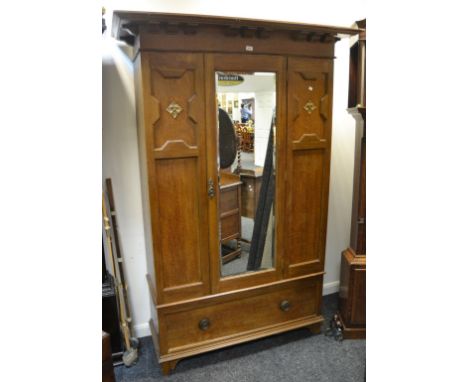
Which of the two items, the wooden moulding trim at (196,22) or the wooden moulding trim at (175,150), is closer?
the wooden moulding trim at (196,22)

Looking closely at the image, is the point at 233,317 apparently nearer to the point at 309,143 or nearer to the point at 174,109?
the point at 309,143

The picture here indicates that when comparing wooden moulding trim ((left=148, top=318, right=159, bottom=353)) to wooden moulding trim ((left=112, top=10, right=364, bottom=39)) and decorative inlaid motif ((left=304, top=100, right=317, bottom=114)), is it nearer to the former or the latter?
decorative inlaid motif ((left=304, top=100, right=317, bottom=114))

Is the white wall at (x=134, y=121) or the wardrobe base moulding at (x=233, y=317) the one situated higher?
the white wall at (x=134, y=121)

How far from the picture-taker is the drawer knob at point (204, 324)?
1.97 metres

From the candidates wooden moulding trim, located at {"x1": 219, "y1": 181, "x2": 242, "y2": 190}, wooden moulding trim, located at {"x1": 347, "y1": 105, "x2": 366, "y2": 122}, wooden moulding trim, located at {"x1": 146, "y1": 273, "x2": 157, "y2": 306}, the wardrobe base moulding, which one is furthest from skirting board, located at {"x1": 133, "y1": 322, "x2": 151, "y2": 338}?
wooden moulding trim, located at {"x1": 347, "y1": 105, "x2": 366, "y2": 122}

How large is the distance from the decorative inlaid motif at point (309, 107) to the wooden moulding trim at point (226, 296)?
104cm

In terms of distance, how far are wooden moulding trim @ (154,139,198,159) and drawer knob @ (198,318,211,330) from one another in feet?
3.22

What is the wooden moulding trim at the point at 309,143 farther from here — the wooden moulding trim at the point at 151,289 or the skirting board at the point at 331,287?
the skirting board at the point at 331,287

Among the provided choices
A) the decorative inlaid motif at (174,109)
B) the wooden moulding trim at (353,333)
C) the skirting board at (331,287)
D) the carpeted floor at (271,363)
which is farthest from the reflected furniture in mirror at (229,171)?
the skirting board at (331,287)

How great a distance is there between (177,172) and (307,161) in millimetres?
790
